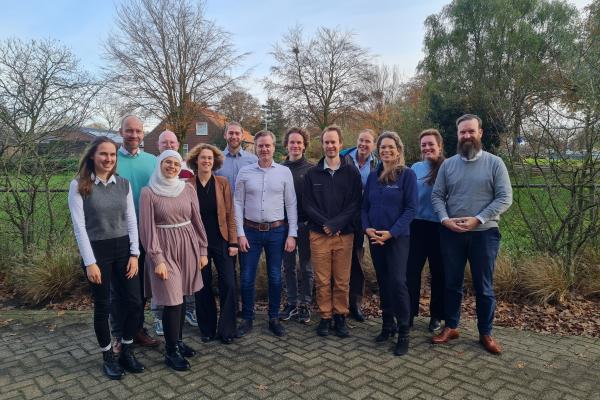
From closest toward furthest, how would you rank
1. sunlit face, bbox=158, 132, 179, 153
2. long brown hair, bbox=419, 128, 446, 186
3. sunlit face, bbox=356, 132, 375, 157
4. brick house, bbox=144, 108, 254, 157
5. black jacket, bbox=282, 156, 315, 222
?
sunlit face, bbox=158, 132, 179, 153 → long brown hair, bbox=419, 128, 446, 186 → black jacket, bbox=282, 156, 315, 222 → sunlit face, bbox=356, 132, 375, 157 → brick house, bbox=144, 108, 254, 157

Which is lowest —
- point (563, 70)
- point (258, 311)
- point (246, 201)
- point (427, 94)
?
point (258, 311)

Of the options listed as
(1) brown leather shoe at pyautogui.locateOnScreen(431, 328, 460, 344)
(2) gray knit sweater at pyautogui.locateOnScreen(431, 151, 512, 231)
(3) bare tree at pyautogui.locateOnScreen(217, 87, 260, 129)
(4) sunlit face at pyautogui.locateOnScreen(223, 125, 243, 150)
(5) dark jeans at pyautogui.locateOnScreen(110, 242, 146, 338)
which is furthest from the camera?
(3) bare tree at pyautogui.locateOnScreen(217, 87, 260, 129)

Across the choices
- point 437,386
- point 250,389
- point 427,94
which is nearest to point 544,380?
point 437,386

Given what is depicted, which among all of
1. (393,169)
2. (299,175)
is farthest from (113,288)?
(393,169)

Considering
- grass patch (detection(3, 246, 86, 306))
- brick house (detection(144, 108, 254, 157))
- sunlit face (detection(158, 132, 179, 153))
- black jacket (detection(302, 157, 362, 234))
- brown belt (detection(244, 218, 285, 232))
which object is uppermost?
brick house (detection(144, 108, 254, 157))

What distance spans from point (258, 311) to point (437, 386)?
2553 millimetres

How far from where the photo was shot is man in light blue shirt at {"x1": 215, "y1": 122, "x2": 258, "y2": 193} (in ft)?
16.8

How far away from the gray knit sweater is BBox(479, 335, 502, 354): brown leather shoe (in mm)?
1103

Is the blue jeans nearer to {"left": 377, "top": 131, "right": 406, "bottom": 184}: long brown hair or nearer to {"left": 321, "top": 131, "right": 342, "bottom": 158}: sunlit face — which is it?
{"left": 321, "top": 131, "right": 342, "bottom": 158}: sunlit face

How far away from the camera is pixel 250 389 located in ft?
11.2

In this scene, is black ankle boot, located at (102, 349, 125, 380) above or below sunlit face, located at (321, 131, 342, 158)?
below

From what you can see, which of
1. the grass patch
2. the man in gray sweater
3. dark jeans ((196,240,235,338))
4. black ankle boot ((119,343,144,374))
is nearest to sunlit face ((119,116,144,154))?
dark jeans ((196,240,235,338))

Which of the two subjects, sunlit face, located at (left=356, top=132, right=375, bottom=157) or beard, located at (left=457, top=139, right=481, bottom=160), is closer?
beard, located at (left=457, top=139, right=481, bottom=160)

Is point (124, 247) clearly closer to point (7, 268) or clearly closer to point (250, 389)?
point (250, 389)
